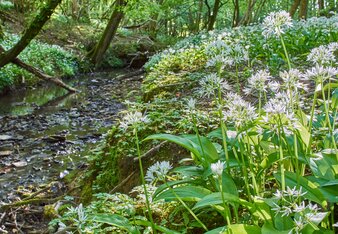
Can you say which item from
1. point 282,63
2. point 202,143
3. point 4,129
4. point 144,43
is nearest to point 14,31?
point 144,43

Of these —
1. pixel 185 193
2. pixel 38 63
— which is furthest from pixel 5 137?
pixel 38 63

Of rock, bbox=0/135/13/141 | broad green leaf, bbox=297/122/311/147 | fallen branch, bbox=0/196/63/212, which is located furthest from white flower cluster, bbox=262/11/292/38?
rock, bbox=0/135/13/141

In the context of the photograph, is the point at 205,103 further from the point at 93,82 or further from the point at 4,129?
the point at 93,82

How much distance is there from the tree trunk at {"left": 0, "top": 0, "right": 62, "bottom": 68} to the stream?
1139 millimetres

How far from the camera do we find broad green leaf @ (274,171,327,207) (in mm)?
1434

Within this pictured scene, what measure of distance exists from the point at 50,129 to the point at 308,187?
20.9 ft

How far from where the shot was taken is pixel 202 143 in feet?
6.31

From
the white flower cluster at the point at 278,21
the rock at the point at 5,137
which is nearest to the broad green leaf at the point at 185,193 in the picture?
the white flower cluster at the point at 278,21

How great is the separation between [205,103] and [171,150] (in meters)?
1.16

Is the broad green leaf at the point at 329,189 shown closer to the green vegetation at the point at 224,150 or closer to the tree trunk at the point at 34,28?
the green vegetation at the point at 224,150

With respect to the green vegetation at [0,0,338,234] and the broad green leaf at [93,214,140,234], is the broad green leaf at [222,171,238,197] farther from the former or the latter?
the broad green leaf at [93,214,140,234]

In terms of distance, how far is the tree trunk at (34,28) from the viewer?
334 inches

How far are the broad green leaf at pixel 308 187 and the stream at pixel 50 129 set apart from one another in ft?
11.7

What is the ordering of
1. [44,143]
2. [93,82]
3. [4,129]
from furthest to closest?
[93,82], [4,129], [44,143]
